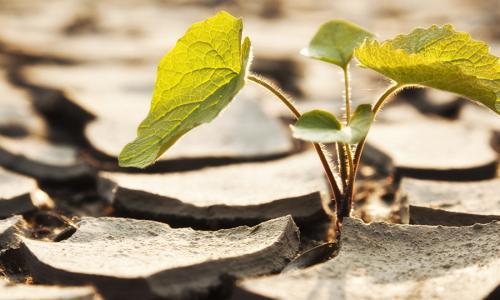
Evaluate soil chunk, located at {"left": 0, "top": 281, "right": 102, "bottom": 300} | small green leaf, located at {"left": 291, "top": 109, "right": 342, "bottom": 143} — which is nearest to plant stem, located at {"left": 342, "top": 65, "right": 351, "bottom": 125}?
small green leaf, located at {"left": 291, "top": 109, "right": 342, "bottom": 143}

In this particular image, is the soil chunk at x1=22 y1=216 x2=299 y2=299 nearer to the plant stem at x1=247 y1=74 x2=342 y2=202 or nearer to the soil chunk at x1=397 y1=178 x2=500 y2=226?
the plant stem at x1=247 y1=74 x2=342 y2=202

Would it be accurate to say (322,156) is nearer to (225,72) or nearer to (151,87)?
(225,72)

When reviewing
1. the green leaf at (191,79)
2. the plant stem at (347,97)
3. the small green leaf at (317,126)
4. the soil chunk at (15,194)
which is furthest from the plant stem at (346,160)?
the soil chunk at (15,194)

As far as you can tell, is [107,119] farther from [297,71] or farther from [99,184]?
[297,71]

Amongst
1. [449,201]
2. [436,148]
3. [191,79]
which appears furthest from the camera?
[436,148]

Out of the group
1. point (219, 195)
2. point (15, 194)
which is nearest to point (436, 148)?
point (219, 195)

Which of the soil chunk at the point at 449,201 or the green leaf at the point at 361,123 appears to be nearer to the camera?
the green leaf at the point at 361,123

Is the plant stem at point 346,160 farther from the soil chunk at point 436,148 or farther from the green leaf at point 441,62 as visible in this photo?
the soil chunk at point 436,148
